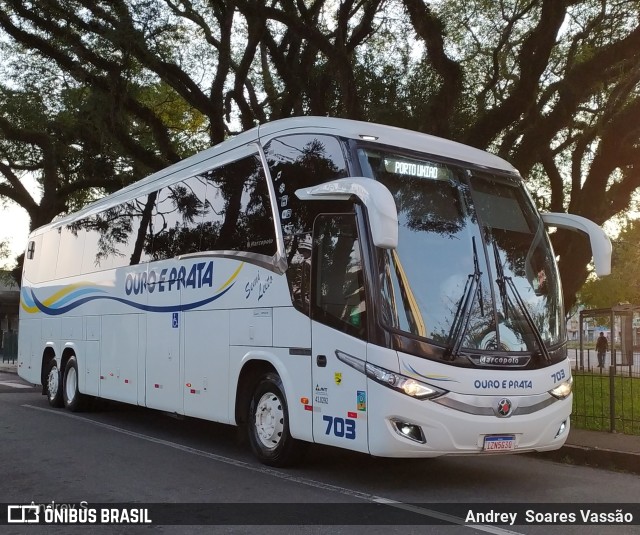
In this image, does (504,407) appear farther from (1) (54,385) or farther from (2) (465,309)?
(1) (54,385)

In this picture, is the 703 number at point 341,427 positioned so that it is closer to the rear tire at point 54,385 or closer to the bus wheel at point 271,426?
the bus wheel at point 271,426

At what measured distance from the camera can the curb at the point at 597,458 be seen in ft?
29.0

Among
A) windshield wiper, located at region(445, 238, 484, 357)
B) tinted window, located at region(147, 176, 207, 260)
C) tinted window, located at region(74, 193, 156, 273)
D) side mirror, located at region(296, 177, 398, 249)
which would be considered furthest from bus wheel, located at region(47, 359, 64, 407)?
windshield wiper, located at region(445, 238, 484, 357)

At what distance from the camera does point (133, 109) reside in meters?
18.6

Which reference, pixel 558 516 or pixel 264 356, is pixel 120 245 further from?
pixel 558 516

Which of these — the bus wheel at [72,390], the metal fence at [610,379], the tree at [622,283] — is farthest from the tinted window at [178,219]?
the tree at [622,283]

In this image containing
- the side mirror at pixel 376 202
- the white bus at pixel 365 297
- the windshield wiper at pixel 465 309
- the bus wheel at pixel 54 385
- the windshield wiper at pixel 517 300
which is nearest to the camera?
the side mirror at pixel 376 202

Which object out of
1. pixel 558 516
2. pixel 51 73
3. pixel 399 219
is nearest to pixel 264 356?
pixel 399 219

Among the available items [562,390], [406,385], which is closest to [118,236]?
[406,385]

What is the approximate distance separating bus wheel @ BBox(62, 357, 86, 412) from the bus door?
7.73m

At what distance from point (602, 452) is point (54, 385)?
33.9 ft

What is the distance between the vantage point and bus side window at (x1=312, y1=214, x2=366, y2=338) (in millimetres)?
7250

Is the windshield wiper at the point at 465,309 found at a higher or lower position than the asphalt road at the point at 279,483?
higher

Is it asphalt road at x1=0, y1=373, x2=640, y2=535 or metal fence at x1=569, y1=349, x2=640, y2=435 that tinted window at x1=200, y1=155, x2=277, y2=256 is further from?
metal fence at x1=569, y1=349, x2=640, y2=435
